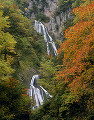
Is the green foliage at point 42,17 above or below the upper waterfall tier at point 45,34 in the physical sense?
above

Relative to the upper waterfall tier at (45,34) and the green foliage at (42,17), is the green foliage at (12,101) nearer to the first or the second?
the upper waterfall tier at (45,34)

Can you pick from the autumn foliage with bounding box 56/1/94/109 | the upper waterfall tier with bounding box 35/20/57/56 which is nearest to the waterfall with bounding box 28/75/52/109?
the autumn foliage with bounding box 56/1/94/109

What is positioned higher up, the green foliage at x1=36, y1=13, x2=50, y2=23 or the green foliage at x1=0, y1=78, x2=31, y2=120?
the green foliage at x1=36, y1=13, x2=50, y2=23

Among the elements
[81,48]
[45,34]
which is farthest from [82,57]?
[45,34]

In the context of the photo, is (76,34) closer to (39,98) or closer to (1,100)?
(1,100)

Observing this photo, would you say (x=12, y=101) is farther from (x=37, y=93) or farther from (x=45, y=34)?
(x=45, y=34)

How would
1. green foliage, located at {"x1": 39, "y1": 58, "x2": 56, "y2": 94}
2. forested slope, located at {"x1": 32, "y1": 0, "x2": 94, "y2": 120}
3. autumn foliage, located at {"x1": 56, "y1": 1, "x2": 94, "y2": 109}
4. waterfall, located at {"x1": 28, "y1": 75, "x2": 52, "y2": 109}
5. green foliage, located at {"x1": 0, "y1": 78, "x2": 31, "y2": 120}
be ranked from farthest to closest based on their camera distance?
waterfall, located at {"x1": 28, "y1": 75, "x2": 52, "y2": 109} → green foliage, located at {"x1": 39, "y1": 58, "x2": 56, "y2": 94} → green foliage, located at {"x1": 0, "y1": 78, "x2": 31, "y2": 120} → forested slope, located at {"x1": 32, "y1": 0, "x2": 94, "y2": 120} → autumn foliage, located at {"x1": 56, "y1": 1, "x2": 94, "y2": 109}

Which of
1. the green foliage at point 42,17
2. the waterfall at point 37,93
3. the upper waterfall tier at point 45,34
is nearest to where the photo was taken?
the waterfall at point 37,93

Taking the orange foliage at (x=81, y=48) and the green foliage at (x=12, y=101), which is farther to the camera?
the green foliage at (x=12, y=101)

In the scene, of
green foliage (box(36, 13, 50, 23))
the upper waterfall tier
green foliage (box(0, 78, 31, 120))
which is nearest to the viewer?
green foliage (box(0, 78, 31, 120))

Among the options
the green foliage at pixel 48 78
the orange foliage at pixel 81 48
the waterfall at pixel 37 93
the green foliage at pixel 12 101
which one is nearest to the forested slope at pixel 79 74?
the orange foliage at pixel 81 48

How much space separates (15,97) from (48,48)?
2429cm

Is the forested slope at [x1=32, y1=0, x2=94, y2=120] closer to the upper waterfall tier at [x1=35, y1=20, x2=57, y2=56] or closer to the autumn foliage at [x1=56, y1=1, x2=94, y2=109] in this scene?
the autumn foliage at [x1=56, y1=1, x2=94, y2=109]

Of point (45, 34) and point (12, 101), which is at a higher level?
point (12, 101)
